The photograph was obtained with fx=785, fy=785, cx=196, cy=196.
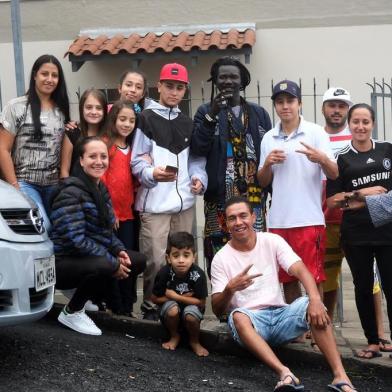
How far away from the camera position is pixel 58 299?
729 centimetres

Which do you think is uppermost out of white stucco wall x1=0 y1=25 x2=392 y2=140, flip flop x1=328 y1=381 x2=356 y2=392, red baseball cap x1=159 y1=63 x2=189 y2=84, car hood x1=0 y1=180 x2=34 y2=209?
white stucco wall x1=0 y1=25 x2=392 y2=140

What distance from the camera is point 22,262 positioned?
4.49 metres

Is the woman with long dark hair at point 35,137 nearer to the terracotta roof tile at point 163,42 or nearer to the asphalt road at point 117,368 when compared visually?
the asphalt road at point 117,368

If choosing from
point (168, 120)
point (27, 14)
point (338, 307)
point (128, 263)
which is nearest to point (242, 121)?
point (168, 120)

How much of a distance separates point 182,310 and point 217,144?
52.3 inches

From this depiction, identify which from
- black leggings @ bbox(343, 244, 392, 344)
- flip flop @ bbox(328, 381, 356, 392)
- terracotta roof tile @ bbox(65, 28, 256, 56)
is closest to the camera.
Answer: flip flop @ bbox(328, 381, 356, 392)

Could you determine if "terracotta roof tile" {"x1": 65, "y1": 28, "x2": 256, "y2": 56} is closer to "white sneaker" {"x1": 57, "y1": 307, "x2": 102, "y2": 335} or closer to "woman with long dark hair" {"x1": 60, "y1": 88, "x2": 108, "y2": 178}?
"woman with long dark hair" {"x1": 60, "y1": 88, "x2": 108, "y2": 178}

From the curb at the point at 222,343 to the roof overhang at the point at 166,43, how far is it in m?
5.36

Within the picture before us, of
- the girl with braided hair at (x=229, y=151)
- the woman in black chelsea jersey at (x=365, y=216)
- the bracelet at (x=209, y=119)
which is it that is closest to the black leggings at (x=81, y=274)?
the girl with braided hair at (x=229, y=151)

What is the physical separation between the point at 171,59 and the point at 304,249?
605 cm

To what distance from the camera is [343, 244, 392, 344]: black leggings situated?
220 inches

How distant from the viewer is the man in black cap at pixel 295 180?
5777 millimetres

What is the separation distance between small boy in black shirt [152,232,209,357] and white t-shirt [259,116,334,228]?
2.30 ft

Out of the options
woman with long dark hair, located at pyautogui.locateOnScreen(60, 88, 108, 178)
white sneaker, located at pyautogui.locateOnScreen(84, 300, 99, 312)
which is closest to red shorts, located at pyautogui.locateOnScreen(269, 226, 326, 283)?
white sneaker, located at pyautogui.locateOnScreen(84, 300, 99, 312)
